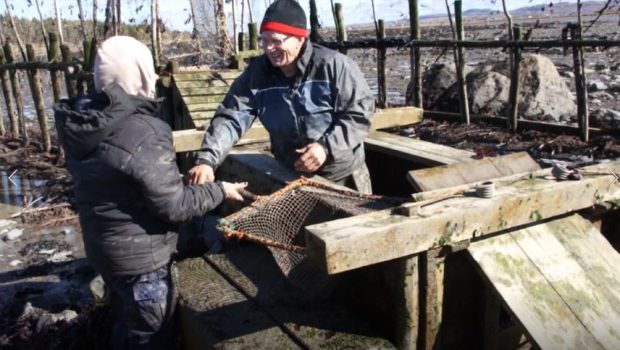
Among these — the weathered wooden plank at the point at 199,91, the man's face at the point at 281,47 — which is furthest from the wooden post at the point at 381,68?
the man's face at the point at 281,47

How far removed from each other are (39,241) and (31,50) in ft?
22.3

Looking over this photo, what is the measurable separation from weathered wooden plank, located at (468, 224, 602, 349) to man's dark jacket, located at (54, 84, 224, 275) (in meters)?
1.33

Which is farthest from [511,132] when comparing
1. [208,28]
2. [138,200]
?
[208,28]

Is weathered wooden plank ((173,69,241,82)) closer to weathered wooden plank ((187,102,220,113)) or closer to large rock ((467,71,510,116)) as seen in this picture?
weathered wooden plank ((187,102,220,113))

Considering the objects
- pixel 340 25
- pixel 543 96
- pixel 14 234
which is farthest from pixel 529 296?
pixel 340 25

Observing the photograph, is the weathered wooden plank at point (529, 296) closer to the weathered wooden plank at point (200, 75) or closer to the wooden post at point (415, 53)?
the weathered wooden plank at point (200, 75)

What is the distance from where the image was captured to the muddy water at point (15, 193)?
Result: 7654 millimetres

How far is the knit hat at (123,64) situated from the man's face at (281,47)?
957 millimetres

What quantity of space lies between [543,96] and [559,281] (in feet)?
32.0

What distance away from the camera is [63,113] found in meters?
2.61

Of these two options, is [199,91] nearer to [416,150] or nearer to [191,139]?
[191,139]

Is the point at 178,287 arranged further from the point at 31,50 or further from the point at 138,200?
the point at 31,50

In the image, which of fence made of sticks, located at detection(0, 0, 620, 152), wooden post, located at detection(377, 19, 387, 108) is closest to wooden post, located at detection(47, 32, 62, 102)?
fence made of sticks, located at detection(0, 0, 620, 152)

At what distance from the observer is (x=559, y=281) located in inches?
98.6
